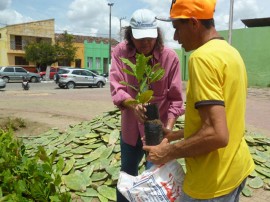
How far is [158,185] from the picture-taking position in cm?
159

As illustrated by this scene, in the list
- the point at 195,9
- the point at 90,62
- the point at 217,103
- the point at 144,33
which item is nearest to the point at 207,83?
the point at 217,103

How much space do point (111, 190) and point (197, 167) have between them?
89.4 inches

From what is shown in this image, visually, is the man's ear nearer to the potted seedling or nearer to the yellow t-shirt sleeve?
the yellow t-shirt sleeve

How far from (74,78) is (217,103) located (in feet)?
76.7

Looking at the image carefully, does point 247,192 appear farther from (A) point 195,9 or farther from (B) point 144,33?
(A) point 195,9

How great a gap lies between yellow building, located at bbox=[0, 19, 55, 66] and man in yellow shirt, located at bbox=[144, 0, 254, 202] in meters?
41.0

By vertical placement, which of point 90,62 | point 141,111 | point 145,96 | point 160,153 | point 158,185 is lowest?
point 90,62

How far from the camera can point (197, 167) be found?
1.48 m

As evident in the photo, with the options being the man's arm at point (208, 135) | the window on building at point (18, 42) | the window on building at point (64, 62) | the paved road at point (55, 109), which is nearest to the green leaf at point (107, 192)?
the man's arm at point (208, 135)

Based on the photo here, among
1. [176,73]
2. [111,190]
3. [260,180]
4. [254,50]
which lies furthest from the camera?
[254,50]

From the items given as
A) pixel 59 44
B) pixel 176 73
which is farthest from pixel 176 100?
pixel 59 44

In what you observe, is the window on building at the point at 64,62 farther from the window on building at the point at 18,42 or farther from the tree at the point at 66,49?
the window on building at the point at 18,42

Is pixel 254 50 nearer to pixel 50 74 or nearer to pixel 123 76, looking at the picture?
pixel 50 74

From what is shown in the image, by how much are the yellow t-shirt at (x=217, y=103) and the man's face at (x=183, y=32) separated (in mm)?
113
